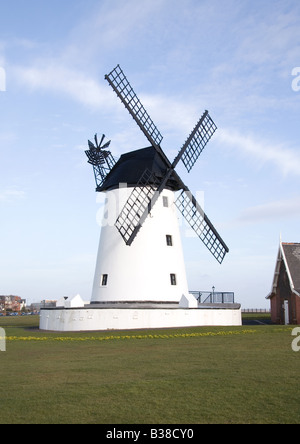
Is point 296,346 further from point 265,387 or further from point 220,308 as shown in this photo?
point 220,308

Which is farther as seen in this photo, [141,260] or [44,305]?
[44,305]

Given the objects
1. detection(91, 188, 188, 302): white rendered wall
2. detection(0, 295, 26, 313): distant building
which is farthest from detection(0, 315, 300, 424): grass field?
detection(0, 295, 26, 313): distant building

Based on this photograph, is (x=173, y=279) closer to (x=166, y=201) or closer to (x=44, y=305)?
(x=166, y=201)

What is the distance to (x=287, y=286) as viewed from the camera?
121 feet

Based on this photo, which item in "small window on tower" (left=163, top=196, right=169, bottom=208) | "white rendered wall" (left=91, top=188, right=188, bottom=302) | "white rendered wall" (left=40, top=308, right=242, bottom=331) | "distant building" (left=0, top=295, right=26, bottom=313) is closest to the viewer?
"white rendered wall" (left=40, top=308, right=242, bottom=331)

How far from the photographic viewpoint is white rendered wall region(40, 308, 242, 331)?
28.1 metres

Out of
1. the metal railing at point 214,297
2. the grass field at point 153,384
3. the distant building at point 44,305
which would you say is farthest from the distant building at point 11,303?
the grass field at point 153,384

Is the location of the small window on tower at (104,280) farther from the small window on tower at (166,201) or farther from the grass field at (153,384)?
the grass field at (153,384)

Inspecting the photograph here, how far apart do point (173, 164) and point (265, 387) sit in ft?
75.3

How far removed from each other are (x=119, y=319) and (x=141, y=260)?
4079 mm

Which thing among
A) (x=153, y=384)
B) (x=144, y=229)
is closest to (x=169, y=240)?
(x=144, y=229)

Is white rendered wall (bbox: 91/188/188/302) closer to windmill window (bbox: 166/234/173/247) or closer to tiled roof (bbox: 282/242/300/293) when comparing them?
windmill window (bbox: 166/234/173/247)

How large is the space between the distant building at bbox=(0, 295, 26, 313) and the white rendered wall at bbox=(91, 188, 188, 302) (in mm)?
104091

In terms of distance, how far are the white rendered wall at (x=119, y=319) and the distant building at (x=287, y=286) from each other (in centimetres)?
884
